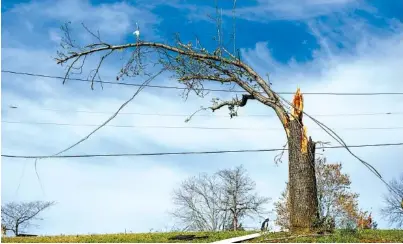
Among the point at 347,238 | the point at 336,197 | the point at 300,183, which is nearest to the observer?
the point at 347,238

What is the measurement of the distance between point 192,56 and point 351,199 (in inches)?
1296

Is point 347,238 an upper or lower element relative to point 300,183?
lower

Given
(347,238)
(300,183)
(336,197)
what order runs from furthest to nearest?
(336,197)
(300,183)
(347,238)

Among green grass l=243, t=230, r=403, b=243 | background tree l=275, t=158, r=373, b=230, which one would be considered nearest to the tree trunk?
green grass l=243, t=230, r=403, b=243

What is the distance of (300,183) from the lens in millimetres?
13172

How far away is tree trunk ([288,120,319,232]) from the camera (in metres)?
13.0

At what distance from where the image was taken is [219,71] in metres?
14.4

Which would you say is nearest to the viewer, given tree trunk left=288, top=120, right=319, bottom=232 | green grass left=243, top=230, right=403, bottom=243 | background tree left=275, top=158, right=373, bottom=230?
green grass left=243, top=230, right=403, bottom=243

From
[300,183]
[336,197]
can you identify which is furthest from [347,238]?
[336,197]

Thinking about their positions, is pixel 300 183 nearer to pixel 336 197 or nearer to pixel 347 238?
pixel 347 238

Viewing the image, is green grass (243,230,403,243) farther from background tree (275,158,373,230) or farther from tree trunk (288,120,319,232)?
background tree (275,158,373,230)

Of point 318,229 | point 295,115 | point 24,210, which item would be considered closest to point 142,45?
point 295,115

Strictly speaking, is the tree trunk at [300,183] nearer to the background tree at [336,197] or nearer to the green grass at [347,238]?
the green grass at [347,238]

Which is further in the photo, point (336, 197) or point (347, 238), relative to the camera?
point (336, 197)
